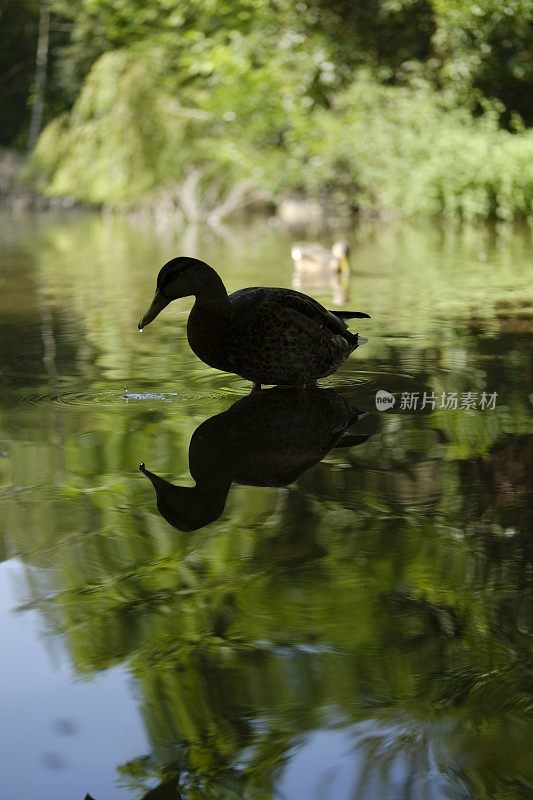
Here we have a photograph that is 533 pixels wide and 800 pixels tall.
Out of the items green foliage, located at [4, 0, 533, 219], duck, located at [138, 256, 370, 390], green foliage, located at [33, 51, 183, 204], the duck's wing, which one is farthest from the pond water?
green foliage, located at [33, 51, 183, 204]

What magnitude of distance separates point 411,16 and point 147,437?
76.9 feet

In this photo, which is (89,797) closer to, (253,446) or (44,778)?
(44,778)

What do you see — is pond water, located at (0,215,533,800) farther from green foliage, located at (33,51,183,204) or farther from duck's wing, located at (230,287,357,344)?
green foliage, located at (33,51,183,204)

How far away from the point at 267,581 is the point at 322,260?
403 inches

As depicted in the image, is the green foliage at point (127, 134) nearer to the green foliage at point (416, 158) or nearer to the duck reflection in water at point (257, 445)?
the green foliage at point (416, 158)

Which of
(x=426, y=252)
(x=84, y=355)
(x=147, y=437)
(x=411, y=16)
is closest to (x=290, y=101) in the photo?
(x=411, y=16)

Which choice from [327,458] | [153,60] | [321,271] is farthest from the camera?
[153,60]

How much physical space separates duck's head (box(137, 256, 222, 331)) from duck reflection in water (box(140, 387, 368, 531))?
544 millimetres

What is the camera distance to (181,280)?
19.1 feet

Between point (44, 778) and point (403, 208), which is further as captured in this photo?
point (403, 208)

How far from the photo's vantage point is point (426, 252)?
54.1 feet

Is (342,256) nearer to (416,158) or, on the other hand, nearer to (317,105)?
(416,158)

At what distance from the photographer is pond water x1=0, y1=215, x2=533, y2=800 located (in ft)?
8.27

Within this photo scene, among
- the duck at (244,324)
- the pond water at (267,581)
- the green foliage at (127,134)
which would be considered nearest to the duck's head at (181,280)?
the duck at (244,324)
